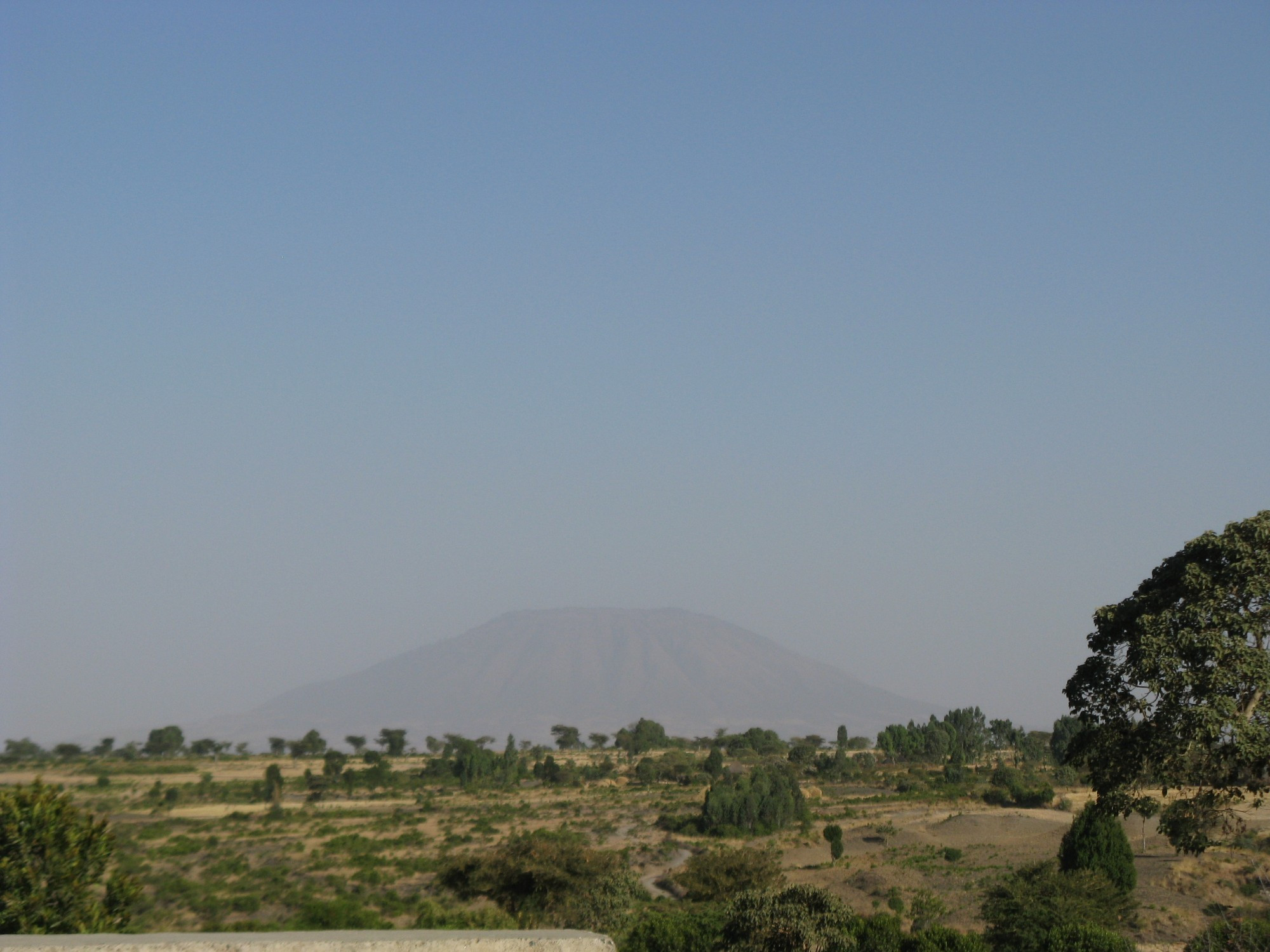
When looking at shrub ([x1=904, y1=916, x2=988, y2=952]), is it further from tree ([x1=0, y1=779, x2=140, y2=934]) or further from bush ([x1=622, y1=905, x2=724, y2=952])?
tree ([x1=0, y1=779, x2=140, y2=934])

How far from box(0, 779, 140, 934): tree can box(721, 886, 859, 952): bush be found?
15753 mm

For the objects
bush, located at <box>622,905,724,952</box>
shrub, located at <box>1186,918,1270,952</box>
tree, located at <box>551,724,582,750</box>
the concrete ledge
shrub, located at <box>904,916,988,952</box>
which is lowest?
tree, located at <box>551,724,582,750</box>

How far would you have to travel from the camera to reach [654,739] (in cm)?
15725

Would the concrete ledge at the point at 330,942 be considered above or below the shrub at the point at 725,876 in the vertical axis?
above

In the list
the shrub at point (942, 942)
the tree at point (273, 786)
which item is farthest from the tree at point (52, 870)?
the tree at point (273, 786)

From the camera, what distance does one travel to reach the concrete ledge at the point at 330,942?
8.01 metres

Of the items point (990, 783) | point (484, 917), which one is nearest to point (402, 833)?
point (484, 917)

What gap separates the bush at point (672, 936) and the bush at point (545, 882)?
12.4 m

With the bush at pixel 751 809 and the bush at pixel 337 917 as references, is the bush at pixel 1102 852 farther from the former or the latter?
the bush at pixel 751 809

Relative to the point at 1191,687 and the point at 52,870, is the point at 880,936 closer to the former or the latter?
the point at 1191,687

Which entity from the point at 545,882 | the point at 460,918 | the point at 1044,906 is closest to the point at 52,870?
the point at 460,918

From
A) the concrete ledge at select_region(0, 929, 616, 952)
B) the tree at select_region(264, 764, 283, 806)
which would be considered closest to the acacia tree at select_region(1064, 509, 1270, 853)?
the concrete ledge at select_region(0, 929, 616, 952)

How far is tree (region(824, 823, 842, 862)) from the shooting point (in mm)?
57625

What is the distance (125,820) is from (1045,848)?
58.6 m
